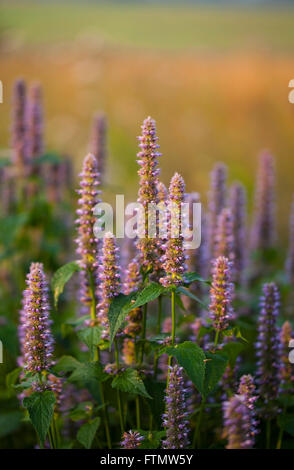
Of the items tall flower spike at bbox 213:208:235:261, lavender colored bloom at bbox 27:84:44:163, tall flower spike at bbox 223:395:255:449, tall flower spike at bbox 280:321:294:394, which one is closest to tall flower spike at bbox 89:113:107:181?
lavender colored bloom at bbox 27:84:44:163

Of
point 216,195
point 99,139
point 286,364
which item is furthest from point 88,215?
point 99,139

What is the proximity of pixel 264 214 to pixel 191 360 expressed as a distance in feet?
11.9

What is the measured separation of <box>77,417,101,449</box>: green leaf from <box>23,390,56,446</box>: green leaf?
0.40 metres

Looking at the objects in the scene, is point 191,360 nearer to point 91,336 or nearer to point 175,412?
point 175,412

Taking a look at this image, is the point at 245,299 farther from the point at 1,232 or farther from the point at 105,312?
the point at 105,312

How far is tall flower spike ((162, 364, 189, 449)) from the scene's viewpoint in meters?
2.64

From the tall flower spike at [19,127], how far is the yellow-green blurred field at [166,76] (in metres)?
4.10

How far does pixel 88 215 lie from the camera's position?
3.06 meters

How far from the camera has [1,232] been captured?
490cm

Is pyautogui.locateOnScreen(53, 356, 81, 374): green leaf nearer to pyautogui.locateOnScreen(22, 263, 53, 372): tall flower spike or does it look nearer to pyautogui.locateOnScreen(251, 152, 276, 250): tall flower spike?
pyautogui.locateOnScreen(22, 263, 53, 372): tall flower spike

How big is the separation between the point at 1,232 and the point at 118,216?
159cm

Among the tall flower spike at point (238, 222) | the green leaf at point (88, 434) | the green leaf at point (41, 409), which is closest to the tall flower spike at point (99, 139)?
the tall flower spike at point (238, 222)

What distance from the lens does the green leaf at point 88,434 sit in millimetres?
3031
